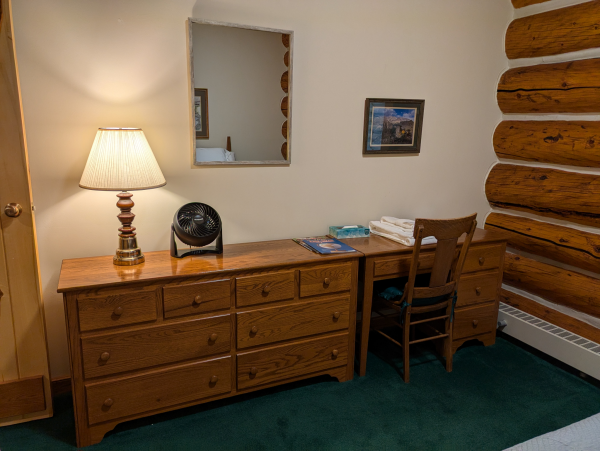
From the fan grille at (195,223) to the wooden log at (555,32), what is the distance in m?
2.36

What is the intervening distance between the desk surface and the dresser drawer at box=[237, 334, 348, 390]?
498 mm

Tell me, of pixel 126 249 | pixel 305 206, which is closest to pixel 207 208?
pixel 126 249

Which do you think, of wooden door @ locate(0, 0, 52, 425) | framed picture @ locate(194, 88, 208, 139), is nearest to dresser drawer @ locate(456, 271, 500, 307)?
framed picture @ locate(194, 88, 208, 139)

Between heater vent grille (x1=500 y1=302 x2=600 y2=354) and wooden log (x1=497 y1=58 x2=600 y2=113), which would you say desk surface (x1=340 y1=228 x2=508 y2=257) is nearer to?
heater vent grille (x1=500 y1=302 x2=600 y2=354)

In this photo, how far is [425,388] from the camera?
2.59 metres

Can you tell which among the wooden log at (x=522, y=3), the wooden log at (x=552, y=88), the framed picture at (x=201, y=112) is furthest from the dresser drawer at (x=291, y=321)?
the wooden log at (x=522, y=3)

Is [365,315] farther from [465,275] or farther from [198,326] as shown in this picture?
[198,326]

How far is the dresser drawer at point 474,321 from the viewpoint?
2895 millimetres

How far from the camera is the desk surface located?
2.53 metres

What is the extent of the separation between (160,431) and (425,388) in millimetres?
1435

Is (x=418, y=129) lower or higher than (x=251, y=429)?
higher

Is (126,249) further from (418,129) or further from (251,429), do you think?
(418,129)

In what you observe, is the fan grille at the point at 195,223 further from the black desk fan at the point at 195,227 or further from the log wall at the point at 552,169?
the log wall at the point at 552,169

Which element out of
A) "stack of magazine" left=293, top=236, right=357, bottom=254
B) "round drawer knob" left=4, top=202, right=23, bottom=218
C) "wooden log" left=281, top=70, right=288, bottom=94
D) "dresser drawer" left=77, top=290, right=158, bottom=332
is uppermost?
"wooden log" left=281, top=70, right=288, bottom=94
